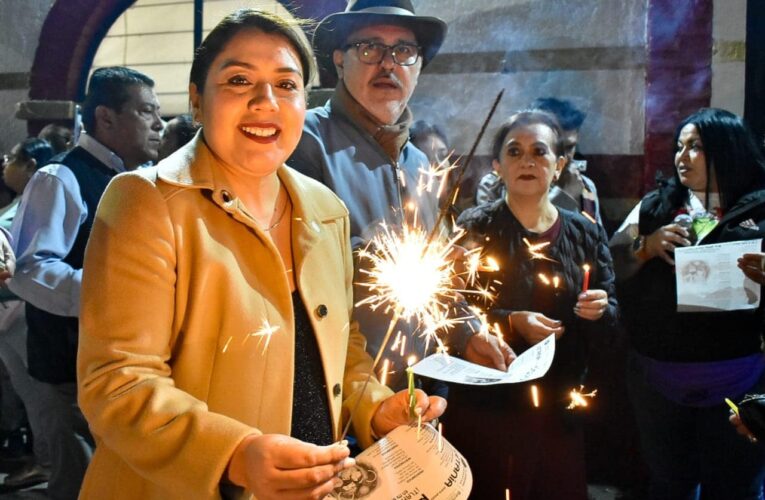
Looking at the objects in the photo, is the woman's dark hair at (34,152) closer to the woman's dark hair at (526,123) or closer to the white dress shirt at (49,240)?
the white dress shirt at (49,240)

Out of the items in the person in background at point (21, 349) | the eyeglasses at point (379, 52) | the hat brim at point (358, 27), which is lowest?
the person in background at point (21, 349)

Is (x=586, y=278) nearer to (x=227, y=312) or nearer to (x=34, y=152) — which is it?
(x=227, y=312)

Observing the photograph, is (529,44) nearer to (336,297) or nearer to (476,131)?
(476,131)

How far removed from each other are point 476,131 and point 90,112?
2466mm

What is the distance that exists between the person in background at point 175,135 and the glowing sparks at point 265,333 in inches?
92.6

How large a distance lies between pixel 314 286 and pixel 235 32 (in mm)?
611

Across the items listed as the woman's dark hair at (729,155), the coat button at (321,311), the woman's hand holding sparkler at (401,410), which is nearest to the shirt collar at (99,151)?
the coat button at (321,311)

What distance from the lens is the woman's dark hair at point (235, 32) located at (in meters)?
1.58

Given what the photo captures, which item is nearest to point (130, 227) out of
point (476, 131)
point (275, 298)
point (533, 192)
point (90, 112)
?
point (275, 298)

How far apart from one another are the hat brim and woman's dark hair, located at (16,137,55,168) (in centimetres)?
292

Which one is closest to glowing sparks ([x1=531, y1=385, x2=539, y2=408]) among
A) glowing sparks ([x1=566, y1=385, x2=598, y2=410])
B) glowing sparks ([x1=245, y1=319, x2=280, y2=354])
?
glowing sparks ([x1=566, y1=385, x2=598, y2=410])

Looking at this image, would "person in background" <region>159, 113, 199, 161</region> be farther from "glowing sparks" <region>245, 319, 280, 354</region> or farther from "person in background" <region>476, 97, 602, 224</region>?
"glowing sparks" <region>245, 319, 280, 354</region>

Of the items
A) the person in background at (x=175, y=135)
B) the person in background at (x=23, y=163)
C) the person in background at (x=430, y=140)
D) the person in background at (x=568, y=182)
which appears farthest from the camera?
the person in background at (x=23, y=163)

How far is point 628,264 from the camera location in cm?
352
